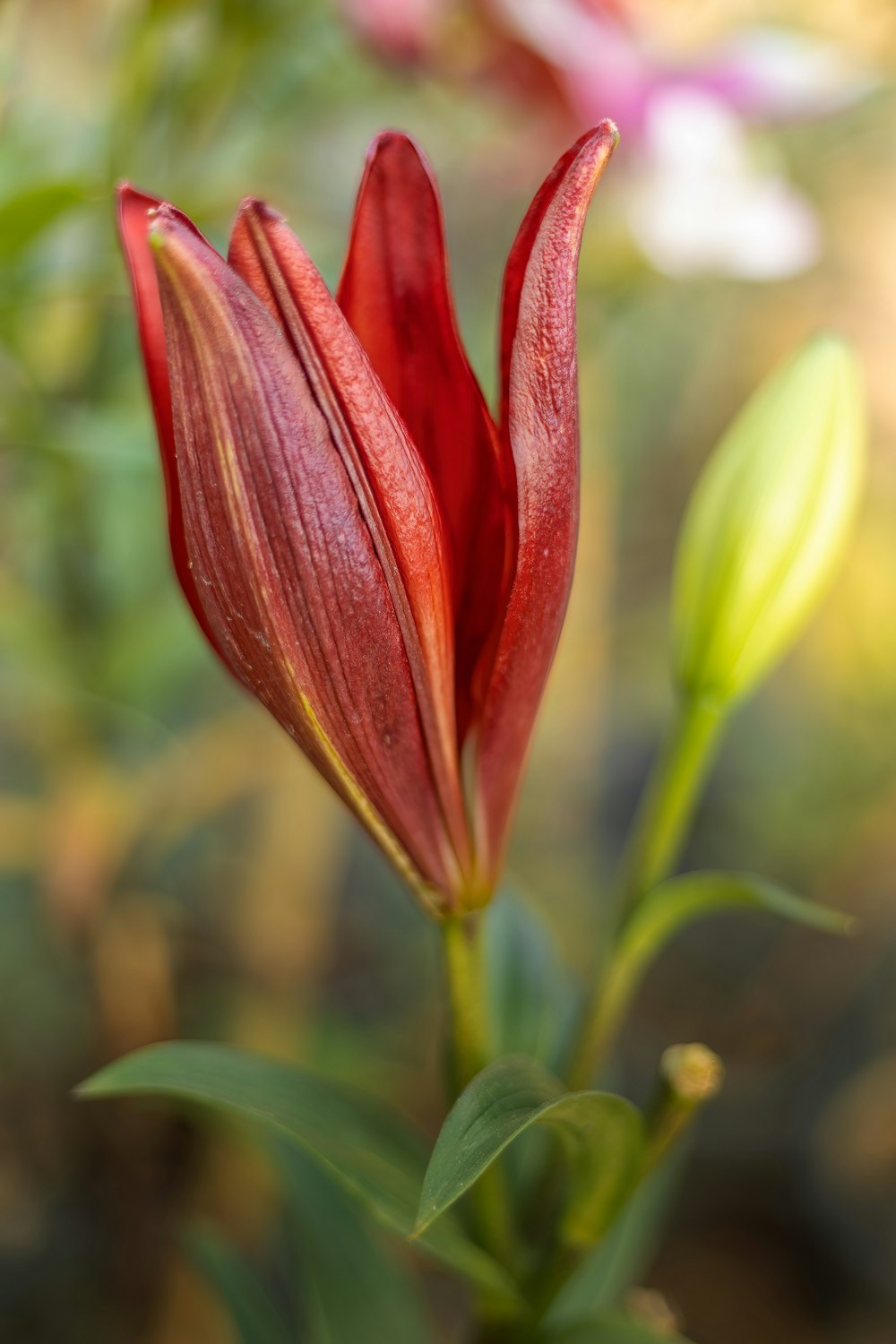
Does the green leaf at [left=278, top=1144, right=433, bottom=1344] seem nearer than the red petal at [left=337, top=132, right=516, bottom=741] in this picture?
No

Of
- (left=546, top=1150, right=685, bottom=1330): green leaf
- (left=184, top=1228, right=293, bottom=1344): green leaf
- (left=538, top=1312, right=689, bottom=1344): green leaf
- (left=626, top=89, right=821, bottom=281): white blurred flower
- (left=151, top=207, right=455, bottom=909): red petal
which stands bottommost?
(left=184, top=1228, right=293, bottom=1344): green leaf

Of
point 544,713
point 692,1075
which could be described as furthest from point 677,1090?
point 544,713

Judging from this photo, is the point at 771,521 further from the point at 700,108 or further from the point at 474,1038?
the point at 700,108

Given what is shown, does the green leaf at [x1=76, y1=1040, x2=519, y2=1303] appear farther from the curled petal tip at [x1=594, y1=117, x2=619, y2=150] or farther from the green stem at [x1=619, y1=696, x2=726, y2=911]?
the curled petal tip at [x1=594, y1=117, x2=619, y2=150]

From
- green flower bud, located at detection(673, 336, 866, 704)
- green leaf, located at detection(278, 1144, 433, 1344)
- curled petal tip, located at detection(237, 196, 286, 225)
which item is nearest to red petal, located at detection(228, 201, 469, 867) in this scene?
curled petal tip, located at detection(237, 196, 286, 225)

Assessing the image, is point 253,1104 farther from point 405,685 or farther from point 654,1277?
point 654,1277

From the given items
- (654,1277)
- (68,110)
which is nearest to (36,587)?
(68,110)
